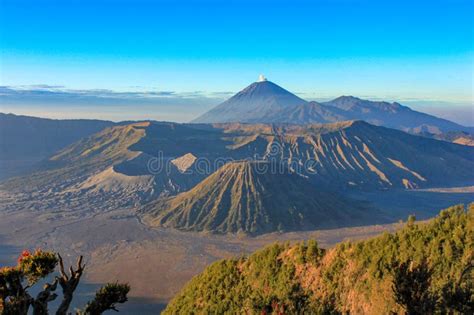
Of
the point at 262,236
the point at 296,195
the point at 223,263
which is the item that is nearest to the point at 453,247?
the point at 223,263

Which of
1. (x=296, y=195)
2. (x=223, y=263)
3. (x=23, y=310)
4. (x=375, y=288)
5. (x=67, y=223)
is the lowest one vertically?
(x=67, y=223)

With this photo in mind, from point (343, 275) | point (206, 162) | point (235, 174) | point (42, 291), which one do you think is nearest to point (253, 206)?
point (235, 174)

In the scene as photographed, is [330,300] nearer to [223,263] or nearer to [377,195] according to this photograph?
[223,263]

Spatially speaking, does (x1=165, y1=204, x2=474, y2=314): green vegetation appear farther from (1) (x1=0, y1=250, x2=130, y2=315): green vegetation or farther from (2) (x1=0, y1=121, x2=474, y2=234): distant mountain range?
(2) (x1=0, y1=121, x2=474, y2=234): distant mountain range

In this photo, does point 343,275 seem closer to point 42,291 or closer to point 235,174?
point 42,291

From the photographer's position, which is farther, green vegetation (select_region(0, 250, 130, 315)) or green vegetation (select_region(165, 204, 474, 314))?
green vegetation (select_region(165, 204, 474, 314))

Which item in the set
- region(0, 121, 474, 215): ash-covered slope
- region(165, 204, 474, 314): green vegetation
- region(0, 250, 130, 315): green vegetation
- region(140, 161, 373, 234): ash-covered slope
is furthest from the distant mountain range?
region(0, 250, 130, 315): green vegetation

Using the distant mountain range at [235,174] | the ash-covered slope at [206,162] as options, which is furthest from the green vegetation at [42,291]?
the ash-covered slope at [206,162]
